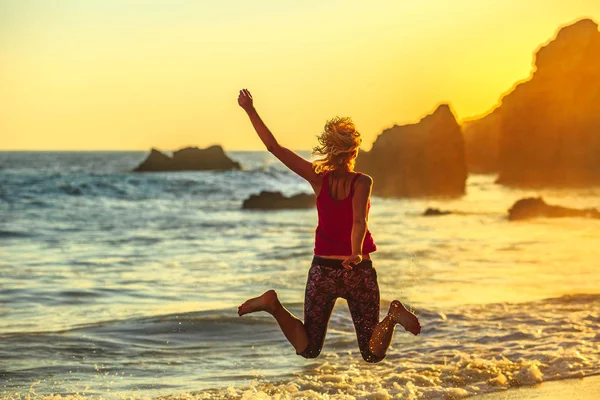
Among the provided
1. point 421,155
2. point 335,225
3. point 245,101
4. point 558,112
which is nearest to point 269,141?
point 245,101

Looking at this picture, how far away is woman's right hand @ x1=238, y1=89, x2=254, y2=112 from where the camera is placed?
6076 mm

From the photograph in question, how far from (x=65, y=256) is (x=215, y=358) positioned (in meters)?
11.9

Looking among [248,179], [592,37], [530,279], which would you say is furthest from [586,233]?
[592,37]

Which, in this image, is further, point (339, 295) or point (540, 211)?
point (540, 211)

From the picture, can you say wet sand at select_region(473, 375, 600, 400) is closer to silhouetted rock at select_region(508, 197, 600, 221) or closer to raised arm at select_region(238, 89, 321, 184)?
raised arm at select_region(238, 89, 321, 184)

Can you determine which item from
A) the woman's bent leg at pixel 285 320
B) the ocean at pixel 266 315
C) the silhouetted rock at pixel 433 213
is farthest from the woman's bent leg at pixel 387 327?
the silhouetted rock at pixel 433 213

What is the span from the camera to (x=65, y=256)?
70.6 feet

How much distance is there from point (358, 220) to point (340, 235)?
0.23 meters

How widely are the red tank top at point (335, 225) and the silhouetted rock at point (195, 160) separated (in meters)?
90.0

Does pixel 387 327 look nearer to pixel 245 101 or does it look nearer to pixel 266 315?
pixel 245 101

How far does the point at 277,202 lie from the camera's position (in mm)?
40781

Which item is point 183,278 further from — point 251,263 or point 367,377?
point 367,377

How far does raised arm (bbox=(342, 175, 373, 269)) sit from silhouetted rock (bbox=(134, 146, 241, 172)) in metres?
90.2

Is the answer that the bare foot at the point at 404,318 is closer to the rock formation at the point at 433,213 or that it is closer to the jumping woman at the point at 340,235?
the jumping woman at the point at 340,235
